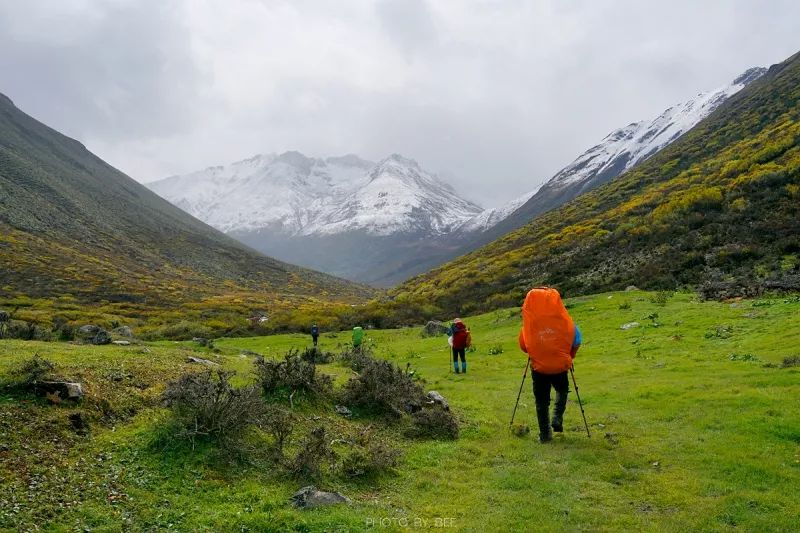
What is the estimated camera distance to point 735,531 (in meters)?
7.30

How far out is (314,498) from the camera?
8.17m

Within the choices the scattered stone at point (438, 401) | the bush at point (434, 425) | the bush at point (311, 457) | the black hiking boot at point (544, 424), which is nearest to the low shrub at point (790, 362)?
the black hiking boot at point (544, 424)

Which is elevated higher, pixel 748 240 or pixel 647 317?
pixel 748 240

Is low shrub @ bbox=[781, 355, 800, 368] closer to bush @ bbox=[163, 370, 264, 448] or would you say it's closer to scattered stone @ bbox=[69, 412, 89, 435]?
bush @ bbox=[163, 370, 264, 448]

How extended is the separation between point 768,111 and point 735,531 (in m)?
99.5

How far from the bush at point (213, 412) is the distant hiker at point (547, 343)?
614 cm

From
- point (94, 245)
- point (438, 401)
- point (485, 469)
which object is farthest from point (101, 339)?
point (94, 245)

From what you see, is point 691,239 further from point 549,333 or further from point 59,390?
point 59,390

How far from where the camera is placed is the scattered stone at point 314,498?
26.3ft

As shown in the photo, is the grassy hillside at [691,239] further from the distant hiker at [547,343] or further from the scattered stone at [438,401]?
the scattered stone at [438,401]

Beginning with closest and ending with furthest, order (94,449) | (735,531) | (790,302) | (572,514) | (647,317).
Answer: (735,531) → (572,514) → (94,449) → (790,302) → (647,317)

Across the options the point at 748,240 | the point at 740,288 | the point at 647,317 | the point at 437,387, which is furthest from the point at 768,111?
the point at 437,387

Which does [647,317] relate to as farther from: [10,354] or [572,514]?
[10,354]

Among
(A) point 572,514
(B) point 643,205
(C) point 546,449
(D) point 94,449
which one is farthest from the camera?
(B) point 643,205
